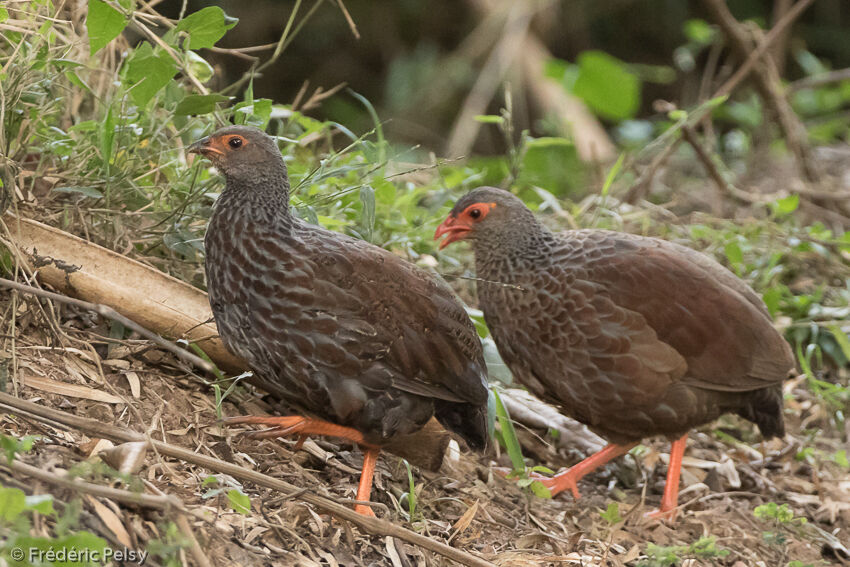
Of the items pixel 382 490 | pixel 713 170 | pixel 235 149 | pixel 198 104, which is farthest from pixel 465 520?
pixel 713 170

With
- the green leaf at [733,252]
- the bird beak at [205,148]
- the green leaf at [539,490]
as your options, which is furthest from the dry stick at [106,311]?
the green leaf at [733,252]

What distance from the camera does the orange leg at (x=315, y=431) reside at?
112 inches

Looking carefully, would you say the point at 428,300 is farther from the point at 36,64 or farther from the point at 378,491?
the point at 36,64

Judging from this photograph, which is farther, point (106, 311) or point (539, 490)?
point (539, 490)

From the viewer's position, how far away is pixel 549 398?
3.48 meters

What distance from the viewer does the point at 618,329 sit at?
10.9 feet

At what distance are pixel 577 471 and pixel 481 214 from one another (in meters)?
0.99

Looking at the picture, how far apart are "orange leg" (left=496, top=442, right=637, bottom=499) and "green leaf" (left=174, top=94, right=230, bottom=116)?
1.58 m

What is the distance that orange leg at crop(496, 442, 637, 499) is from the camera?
11.3 ft

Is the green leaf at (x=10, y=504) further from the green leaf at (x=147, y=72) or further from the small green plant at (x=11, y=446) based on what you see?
the green leaf at (x=147, y=72)

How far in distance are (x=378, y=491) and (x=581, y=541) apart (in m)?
0.68

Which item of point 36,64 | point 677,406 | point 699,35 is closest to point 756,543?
point 677,406

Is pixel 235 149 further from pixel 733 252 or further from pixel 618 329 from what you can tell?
pixel 733 252

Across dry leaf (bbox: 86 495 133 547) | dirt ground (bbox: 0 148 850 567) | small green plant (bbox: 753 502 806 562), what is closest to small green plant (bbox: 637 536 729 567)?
dirt ground (bbox: 0 148 850 567)
